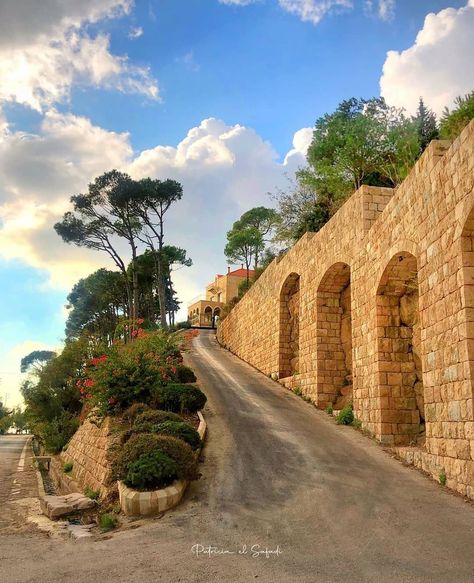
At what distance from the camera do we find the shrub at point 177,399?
12.5m

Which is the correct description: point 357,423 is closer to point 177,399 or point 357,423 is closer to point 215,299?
point 177,399

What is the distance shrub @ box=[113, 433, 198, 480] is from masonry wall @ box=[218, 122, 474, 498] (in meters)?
4.32

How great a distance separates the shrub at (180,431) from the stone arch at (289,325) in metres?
9.71

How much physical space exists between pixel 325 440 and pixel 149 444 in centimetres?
459

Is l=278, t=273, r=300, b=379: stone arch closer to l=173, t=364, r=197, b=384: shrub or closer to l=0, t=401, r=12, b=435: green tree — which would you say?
l=173, t=364, r=197, b=384: shrub

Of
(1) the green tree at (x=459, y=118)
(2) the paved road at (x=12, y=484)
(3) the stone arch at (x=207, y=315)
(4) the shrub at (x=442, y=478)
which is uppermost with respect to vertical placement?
(3) the stone arch at (x=207, y=315)

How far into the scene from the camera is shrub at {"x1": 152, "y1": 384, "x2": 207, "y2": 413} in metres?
12.5

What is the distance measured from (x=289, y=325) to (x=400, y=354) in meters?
9.08

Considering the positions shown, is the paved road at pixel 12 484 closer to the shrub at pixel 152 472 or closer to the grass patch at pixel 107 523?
the grass patch at pixel 107 523

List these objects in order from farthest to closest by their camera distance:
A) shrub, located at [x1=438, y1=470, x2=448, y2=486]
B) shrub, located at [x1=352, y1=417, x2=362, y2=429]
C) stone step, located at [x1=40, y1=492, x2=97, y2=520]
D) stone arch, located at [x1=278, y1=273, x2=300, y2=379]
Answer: stone arch, located at [x1=278, y1=273, x2=300, y2=379]
shrub, located at [x1=352, y1=417, x2=362, y2=429]
stone step, located at [x1=40, y1=492, x2=97, y2=520]
shrub, located at [x1=438, y1=470, x2=448, y2=486]

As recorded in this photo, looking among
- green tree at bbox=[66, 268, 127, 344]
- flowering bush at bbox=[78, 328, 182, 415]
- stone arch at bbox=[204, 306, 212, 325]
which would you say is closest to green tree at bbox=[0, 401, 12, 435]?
green tree at bbox=[66, 268, 127, 344]

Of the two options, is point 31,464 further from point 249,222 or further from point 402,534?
point 249,222

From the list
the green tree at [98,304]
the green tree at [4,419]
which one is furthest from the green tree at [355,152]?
the green tree at [4,419]

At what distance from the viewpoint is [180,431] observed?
9484 millimetres
